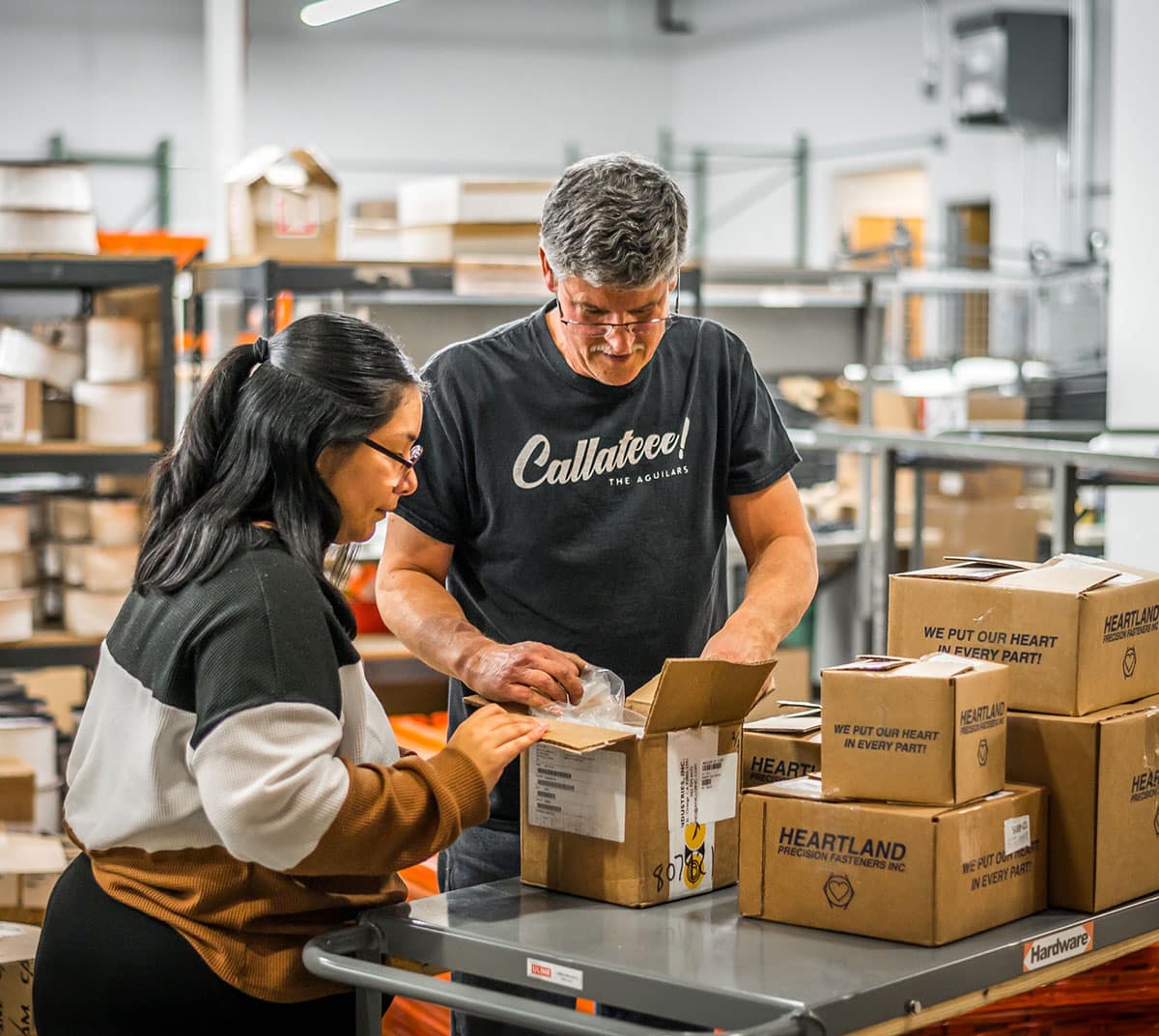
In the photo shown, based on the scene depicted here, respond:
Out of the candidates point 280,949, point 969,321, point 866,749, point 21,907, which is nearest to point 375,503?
point 280,949

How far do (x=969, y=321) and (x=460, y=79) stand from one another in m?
5.48

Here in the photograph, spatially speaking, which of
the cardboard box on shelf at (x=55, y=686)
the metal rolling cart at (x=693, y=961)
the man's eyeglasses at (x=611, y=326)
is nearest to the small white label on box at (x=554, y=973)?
the metal rolling cart at (x=693, y=961)

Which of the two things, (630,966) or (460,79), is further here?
(460,79)

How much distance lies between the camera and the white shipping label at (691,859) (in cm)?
179

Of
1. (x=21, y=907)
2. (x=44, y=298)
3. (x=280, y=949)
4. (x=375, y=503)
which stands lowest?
(x=21, y=907)

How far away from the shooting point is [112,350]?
416 cm

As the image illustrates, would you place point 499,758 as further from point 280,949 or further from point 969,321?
point 969,321

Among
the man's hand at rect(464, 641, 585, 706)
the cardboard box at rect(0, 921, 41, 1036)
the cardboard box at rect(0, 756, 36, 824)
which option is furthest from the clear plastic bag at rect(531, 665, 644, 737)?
the cardboard box at rect(0, 756, 36, 824)

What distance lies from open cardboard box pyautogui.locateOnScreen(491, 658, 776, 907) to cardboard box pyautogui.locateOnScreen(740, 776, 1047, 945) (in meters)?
0.07

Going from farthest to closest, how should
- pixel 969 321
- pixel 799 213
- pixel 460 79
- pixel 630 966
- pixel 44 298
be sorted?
pixel 460 79, pixel 799 213, pixel 969 321, pixel 44 298, pixel 630 966

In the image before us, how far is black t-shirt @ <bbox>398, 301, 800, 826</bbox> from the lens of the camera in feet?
7.08

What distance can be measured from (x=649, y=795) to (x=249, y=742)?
469 mm

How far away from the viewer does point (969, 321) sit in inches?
480

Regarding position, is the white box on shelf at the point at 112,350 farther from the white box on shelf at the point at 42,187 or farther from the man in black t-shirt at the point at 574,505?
the man in black t-shirt at the point at 574,505
